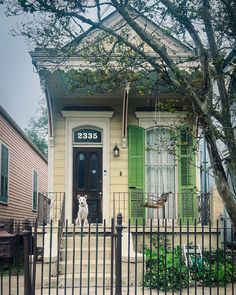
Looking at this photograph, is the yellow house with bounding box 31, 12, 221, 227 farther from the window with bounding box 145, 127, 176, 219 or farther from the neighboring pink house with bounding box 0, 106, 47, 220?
the neighboring pink house with bounding box 0, 106, 47, 220

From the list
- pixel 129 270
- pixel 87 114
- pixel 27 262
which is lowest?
pixel 129 270

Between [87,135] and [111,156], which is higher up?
[87,135]

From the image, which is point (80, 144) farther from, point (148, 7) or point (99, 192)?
point (148, 7)

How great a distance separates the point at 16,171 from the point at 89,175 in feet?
25.5

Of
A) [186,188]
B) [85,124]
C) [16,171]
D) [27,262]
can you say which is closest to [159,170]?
[186,188]

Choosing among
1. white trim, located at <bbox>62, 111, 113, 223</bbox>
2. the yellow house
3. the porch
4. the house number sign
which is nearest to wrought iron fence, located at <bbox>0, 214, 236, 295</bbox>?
the porch

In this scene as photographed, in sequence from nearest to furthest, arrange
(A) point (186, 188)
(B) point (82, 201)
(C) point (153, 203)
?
(B) point (82, 201) → (C) point (153, 203) → (A) point (186, 188)

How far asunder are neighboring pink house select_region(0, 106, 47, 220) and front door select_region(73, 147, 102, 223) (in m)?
4.15

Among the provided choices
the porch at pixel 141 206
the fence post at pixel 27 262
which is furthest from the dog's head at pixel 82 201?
the fence post at pixel 27 262

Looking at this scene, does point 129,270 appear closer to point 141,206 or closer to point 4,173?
point 141,206

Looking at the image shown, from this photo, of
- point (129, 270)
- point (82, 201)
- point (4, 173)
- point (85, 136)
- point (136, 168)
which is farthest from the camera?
point (4, 173)

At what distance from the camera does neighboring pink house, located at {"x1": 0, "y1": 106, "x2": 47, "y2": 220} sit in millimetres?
18047

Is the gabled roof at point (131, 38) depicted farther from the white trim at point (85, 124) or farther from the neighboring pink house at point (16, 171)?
the neighboring pink house at point (16, 171)

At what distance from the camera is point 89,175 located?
46.2ft
